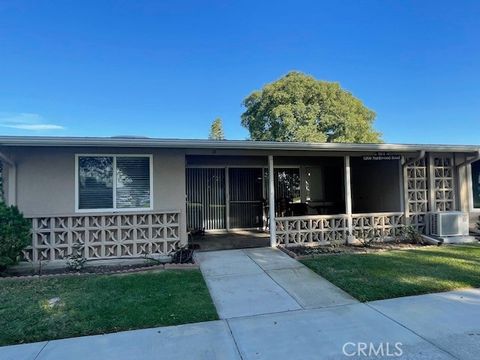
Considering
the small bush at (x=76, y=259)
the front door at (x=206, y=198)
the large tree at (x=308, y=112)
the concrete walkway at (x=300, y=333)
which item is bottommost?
the concrete walkway at (x=300, y=333)

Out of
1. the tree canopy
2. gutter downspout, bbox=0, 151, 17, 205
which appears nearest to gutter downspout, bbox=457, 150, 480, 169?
gutter downspout, bbox=0, 151, 17, 205

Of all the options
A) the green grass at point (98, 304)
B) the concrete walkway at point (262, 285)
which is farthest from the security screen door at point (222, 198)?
the green grass at point (98, 304)

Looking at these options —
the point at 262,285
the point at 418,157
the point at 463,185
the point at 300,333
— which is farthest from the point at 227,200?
the point at 300,333

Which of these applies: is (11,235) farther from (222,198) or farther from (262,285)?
(222,198)

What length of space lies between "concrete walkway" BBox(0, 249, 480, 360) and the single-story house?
3042mm

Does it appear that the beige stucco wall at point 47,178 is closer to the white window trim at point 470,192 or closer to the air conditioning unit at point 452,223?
the air conditioning unit at point 452,223

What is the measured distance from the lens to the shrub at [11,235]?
5.56 metres

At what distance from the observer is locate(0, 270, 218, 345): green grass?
3.70m

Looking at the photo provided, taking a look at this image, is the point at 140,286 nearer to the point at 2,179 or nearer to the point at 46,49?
the point at 2,179

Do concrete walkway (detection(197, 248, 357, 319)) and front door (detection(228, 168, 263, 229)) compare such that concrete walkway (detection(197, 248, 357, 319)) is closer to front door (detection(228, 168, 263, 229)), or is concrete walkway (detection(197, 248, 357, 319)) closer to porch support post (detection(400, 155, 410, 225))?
front door (detection(228, 168, 263, 229))

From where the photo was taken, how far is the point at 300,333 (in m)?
3.47

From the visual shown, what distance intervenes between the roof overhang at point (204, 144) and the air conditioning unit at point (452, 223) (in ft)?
5.63

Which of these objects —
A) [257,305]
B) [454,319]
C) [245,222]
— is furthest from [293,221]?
[454,319]

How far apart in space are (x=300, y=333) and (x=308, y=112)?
20.8m
